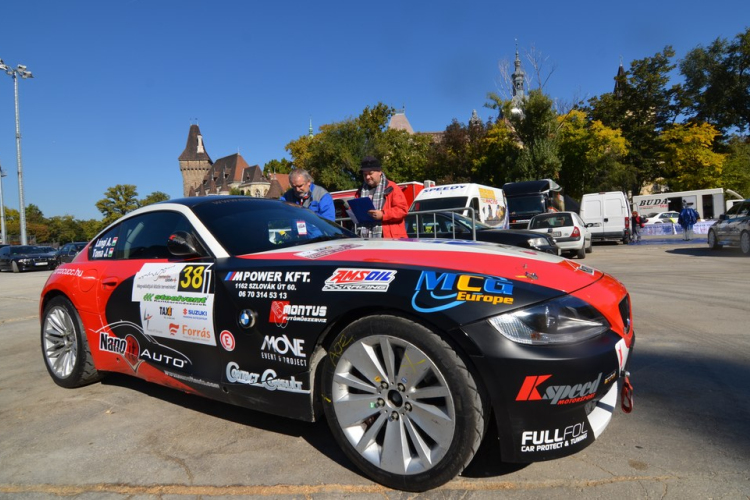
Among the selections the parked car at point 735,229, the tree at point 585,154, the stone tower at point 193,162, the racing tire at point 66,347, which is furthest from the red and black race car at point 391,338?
the stone tower at point 193,162

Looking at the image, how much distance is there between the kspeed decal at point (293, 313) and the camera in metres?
2.38

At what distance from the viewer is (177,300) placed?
9.83 ft

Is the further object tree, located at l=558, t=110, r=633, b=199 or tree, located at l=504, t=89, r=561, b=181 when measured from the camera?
tree, located at l=558, t=110, r=633, b=199

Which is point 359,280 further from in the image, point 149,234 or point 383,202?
point 383,202

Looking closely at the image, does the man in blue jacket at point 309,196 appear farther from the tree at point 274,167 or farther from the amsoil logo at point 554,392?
the tree at point 274,167

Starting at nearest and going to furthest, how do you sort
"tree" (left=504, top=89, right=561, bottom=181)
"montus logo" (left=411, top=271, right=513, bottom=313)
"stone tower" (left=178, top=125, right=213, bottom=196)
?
"montus logo" (left=411, top=271, right=513, bottom=313) → "tree" (left=504, top=89, right=561, bottom=181) → "stone tower" (left=178, top=125, right=213, bottom=196)

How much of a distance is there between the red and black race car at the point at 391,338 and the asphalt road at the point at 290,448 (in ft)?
0.85

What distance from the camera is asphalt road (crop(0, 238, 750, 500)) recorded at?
2.25 m

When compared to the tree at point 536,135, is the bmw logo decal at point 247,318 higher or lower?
lower

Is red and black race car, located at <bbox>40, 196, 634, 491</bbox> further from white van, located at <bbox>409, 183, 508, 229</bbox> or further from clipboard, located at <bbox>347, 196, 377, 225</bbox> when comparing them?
white van, located at <bbox>409, 183, 508, 229</bbox>

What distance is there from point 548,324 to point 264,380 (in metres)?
1.48

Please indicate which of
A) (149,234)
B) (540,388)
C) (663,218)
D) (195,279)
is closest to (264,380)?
(195,279)

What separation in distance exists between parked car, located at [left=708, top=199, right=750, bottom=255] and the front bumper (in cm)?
1450

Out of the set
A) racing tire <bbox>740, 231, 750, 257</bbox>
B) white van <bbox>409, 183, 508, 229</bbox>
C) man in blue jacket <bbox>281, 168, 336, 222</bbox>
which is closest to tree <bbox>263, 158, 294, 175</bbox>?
white van <bbox>409, 183, 508, 229</bbox>
